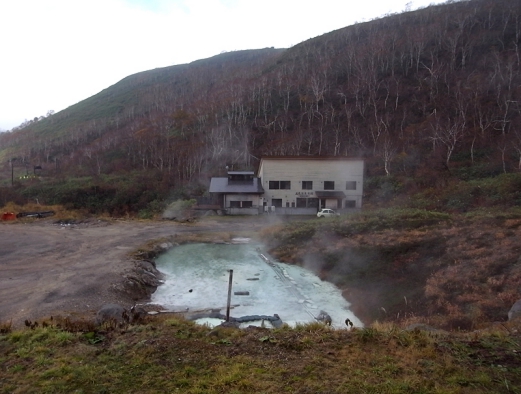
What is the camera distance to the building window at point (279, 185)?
1362 inches

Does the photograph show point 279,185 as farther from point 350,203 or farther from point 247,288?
point 247,288

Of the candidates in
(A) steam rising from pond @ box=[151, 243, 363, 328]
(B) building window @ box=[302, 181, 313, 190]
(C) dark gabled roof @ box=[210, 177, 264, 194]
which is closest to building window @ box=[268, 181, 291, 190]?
(C) dark gabled roof @ box=[210, 177, 264, 194]

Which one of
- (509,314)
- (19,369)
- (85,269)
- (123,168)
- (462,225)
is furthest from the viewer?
(123,168)

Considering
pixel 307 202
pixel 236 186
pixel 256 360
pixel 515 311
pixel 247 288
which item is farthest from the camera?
pixel 236 186

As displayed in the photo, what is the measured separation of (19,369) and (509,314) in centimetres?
954

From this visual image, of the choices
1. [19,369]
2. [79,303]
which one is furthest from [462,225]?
[19,369]

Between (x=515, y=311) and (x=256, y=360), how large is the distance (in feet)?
Result: 20.8

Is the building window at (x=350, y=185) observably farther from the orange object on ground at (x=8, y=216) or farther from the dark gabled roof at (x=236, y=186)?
the orange object on ground at (x=8, y=216)

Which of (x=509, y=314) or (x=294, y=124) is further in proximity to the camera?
(x=294, y=124)

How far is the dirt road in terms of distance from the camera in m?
10.5

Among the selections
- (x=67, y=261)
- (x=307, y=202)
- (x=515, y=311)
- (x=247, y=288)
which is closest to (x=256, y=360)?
(x=515, y=311)

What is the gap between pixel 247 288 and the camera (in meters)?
13.2

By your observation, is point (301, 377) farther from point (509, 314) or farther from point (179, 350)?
point (509, 314)

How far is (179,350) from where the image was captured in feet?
19.2
